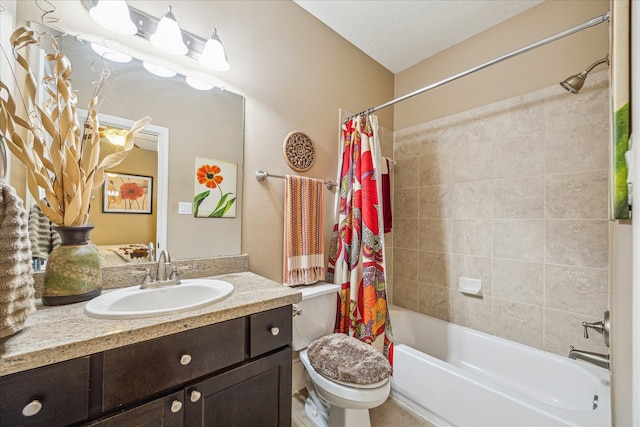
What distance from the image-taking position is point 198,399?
2.53 ft

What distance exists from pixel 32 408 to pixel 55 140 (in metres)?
0.78

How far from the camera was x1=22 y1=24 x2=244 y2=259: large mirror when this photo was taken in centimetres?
105

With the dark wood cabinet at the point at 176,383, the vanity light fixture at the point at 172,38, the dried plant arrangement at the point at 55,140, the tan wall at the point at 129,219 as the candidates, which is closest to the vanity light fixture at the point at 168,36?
the vanity light fixture at the point at 172,38

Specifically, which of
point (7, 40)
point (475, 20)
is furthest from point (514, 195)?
point (7, 40)

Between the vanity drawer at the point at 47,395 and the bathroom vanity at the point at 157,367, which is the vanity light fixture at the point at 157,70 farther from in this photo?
the vanity drawer at the point at 47,395

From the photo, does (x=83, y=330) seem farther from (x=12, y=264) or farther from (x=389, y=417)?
(x=389, y=417)

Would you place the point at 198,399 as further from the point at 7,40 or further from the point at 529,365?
the point at 529,365

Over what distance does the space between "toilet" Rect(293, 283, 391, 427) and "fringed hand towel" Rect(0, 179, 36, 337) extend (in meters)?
0.89

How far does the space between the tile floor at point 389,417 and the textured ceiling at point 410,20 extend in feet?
8.44

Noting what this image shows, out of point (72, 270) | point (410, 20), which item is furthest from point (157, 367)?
point (410, 20)

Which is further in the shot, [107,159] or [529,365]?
[529,365]

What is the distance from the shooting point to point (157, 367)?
0.70 metres

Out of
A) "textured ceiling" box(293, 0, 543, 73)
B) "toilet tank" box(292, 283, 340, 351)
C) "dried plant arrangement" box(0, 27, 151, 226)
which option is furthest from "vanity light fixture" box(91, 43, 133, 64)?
"toilet tank" box(292, 283, 340, 351)

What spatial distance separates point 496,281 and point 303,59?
6.74 feet
